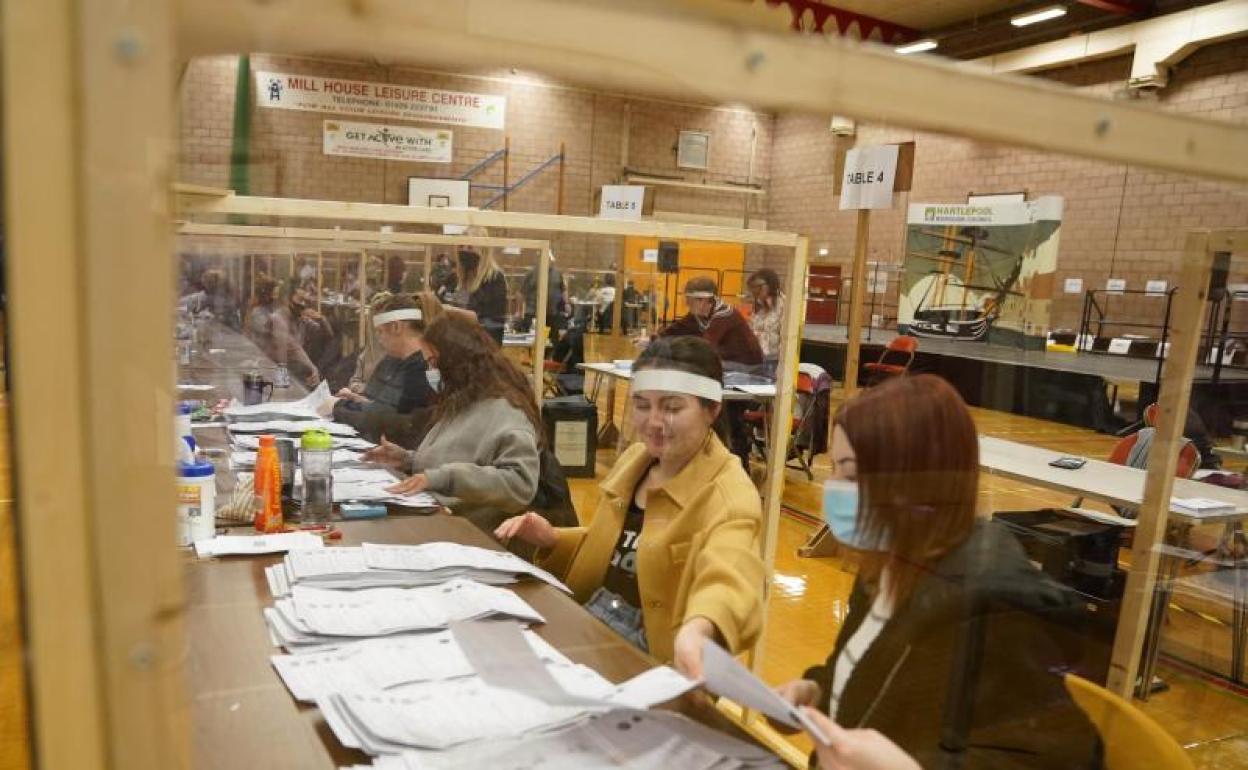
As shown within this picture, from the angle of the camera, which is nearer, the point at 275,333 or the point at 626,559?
the point at 626,559

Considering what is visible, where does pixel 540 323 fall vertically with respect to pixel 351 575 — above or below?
above

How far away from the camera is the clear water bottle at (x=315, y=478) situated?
73.1 inches

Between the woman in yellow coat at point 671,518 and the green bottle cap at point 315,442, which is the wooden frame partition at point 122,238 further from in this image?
the green bottle cap at point 315,442

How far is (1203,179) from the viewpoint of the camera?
860 millimetres

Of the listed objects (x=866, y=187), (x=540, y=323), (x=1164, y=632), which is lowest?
(x=1164, y=632)

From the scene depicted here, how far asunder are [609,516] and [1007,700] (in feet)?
2.72

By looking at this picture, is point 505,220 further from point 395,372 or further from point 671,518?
point 671,518

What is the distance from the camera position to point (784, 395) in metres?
2.19

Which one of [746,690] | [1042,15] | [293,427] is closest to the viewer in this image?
[746,690]

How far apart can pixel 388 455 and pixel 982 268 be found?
5.59 feet

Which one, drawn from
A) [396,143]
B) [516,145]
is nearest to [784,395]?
[396,143]

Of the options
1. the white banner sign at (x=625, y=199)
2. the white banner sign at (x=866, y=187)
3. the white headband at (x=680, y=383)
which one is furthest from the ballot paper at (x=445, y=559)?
the white banner sign at (x=625, y=199)

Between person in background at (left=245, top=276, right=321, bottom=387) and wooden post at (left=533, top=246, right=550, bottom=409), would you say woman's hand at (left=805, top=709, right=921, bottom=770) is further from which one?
person in background at (left=245, top=276, right=321, bottom=387)

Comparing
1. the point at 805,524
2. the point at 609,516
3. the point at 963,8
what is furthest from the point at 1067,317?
the point at 963,8
